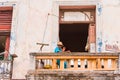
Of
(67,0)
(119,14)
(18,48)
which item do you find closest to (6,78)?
(18,48)

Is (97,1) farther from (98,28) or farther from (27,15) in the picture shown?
(27,15)

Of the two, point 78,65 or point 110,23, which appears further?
point 110,23

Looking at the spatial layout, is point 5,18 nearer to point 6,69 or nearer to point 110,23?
point 6,69

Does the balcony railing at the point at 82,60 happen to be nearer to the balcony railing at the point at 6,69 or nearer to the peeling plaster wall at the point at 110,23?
the balcony railing at the point at 6,69

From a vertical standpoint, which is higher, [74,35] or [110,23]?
[110,23]

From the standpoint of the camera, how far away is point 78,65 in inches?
476

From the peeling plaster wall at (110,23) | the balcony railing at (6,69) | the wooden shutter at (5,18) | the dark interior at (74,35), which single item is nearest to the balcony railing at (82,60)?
the balcony railing at (6,69)

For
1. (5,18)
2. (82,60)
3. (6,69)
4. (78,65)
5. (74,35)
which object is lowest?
(6,69)

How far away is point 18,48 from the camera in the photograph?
1438cm

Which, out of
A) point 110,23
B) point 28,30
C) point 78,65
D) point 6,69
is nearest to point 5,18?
point 28,30

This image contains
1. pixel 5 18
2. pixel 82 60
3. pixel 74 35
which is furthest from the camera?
pixel 74 35

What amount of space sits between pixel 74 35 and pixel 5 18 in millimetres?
4151

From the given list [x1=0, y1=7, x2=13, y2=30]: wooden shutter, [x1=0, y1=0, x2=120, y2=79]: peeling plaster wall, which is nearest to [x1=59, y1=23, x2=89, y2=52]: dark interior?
[x1=0, y1=0, x2=120, y2=79]: peeling plaster wall

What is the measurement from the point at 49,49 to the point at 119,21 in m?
2.80
